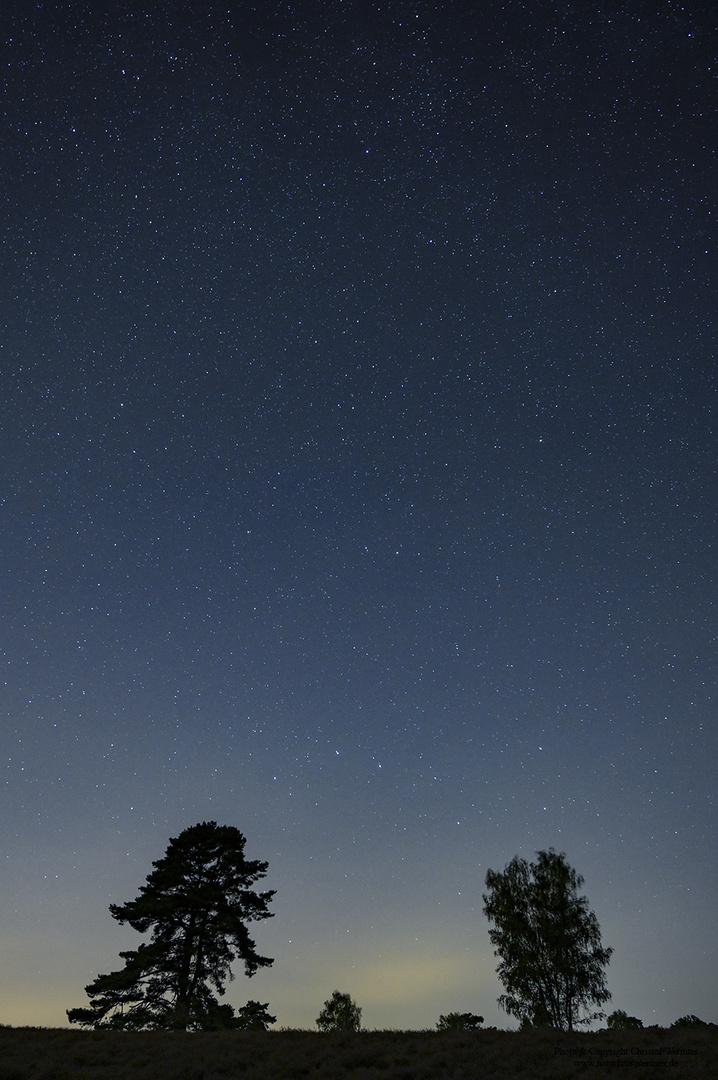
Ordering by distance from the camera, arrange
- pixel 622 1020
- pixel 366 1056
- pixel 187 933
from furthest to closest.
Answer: pixel 622 1020 → pixel 187 933 → pixel 366 1056

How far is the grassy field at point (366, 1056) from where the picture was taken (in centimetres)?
1708

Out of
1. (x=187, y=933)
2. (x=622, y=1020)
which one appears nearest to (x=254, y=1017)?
(x=187, y=933)

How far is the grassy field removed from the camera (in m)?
17.1

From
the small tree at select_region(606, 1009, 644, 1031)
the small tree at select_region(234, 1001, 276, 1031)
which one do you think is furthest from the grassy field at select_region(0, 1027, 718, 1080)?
the small tree at select_region(606, 1009, 644, 1031)

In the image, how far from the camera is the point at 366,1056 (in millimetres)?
19203

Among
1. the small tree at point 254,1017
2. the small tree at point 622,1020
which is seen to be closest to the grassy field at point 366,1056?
the small tree at point 254,1017

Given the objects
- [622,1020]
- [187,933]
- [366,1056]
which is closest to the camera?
[366,1056]

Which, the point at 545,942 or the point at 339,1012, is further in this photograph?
the point at 339,1012

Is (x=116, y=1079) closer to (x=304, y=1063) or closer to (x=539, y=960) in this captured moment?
(x=304, y=1063)

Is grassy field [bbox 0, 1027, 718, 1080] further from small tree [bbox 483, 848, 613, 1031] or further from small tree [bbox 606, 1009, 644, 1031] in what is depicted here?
small tree [bbox 606, 1009, 644, 1031]

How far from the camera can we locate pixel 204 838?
118ft

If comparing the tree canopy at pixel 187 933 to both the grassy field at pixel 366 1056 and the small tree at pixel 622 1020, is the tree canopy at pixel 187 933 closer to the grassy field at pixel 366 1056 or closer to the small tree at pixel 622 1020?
the grassy field at pixel 366 1056

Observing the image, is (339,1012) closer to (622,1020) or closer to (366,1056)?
(622,1020)

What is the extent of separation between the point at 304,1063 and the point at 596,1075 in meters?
7.71
